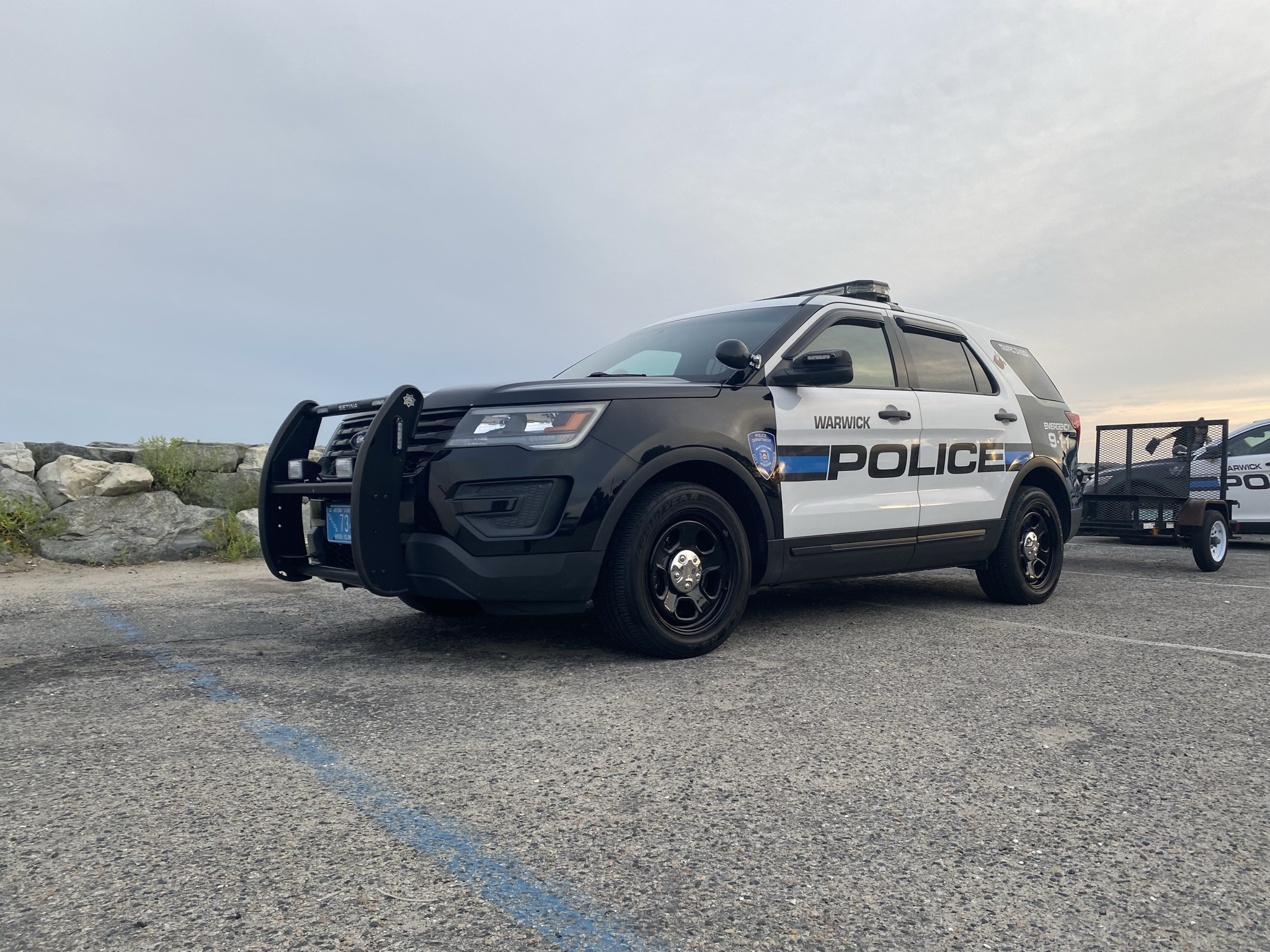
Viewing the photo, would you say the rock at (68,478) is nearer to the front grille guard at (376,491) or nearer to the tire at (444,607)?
the tire at (444,607)

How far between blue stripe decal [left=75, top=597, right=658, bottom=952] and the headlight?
57.5 inches

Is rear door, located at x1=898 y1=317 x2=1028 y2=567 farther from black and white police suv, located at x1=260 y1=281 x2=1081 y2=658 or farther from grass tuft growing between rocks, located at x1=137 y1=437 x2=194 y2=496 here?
grass tuft growing between rocks, located at x1=137 y1=437 x2=194 y2=496

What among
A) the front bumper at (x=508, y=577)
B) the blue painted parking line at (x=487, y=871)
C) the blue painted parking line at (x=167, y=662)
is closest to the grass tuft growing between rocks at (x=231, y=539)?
the blue painted parking line at (x=167, y=662)

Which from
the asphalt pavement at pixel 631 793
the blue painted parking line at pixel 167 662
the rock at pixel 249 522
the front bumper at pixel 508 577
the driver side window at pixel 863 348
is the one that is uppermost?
the driver side window at pixel 863 348

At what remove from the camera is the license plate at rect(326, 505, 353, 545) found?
4.42 metres

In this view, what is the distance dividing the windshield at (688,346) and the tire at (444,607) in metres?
1.55

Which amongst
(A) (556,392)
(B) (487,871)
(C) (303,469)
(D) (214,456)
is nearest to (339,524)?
(C) (303,469)

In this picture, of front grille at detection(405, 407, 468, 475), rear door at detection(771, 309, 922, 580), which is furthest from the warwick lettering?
front grille at detection(405, 407, 468, 475)

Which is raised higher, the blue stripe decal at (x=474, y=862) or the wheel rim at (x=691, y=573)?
the wheel rim at (x=691, y=573)

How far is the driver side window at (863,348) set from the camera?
5.21m

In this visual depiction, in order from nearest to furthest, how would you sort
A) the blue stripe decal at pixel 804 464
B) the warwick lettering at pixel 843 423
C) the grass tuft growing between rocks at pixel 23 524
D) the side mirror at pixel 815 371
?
1. the side mirror at pixel 815 371
2. the blue stripe decal at pixel 804 464
3. the warwick lettering at pixel 843 423
4. the grass tuft growing between rocks at pixel 23 524

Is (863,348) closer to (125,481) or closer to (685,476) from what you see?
(685,476)

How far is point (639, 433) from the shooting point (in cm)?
419

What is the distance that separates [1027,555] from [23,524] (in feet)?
28.5
